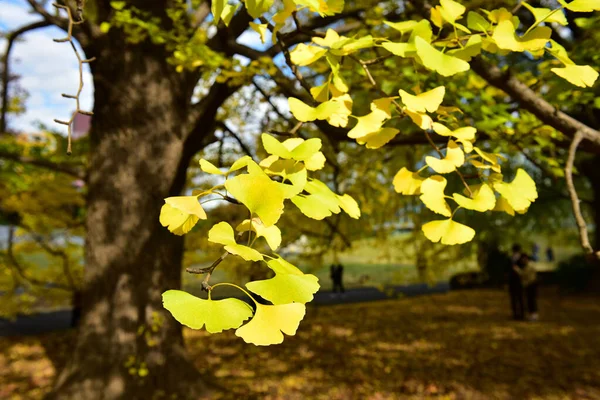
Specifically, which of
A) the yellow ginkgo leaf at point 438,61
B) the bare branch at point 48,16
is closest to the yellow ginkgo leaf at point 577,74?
the yellow ginkgo leaf at point 438,61

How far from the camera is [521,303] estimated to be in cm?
882

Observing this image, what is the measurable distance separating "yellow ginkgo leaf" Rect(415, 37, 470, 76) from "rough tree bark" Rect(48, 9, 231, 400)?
3.28 m

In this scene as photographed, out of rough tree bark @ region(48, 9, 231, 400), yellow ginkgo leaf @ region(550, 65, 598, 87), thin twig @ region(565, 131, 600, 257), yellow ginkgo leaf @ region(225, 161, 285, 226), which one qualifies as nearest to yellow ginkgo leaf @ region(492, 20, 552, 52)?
yellow ginkgo leaf @ region(550, 65, 598, 87)

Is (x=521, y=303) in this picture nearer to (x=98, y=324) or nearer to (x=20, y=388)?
(x=98, y=324)

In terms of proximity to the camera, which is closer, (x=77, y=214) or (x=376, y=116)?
(x=376, y=116)

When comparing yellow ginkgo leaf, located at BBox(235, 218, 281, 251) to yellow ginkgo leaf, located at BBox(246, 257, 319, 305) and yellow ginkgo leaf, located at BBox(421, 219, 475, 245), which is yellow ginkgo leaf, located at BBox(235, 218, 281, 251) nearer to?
yellow ginkgo leaf, located at BBox(246, 257, 319, 305)

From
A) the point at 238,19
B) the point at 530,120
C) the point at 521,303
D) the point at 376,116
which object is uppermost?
the point at 238,19

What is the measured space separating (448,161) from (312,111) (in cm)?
46

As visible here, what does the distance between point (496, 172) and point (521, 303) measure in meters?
8.49

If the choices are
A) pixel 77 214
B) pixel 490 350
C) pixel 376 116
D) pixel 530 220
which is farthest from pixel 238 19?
pixel 530 220

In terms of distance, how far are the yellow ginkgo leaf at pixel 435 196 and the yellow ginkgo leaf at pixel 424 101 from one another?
227 millimetres

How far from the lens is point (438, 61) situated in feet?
3.95

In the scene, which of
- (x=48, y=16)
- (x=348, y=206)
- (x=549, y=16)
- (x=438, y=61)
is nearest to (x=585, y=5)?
(x=549, y=16)

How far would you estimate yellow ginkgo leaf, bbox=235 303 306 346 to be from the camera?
0.86 metres
